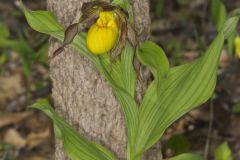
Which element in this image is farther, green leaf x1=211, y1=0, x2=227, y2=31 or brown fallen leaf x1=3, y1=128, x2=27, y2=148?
brown fallen leaf x1=3, y1=128, x2=27, y2=148

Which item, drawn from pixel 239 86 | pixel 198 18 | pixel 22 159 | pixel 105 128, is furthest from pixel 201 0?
pixel 105 128

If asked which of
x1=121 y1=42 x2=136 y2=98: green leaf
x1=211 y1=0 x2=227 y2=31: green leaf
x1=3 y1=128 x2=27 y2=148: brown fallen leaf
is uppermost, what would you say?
x1=121 y1=42 x2=136 y2=98: green leaf

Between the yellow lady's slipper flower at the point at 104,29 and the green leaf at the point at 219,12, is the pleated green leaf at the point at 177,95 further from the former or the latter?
the green leaf at the point at 219,12

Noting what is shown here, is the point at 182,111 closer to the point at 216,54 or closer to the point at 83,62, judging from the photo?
the point at 216,54

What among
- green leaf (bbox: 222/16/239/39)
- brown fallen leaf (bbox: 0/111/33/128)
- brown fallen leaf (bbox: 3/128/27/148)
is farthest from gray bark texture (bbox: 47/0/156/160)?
brown fallen leaf (bbox: 0/111/33/128)

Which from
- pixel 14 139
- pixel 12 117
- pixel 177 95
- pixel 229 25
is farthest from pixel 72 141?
pixel 12 117

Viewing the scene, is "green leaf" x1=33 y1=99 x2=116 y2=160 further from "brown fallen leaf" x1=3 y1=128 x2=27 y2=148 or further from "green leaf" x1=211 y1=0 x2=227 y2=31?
"brown fallen leaf" x1=3 y1=128 x2=27 y2=148
